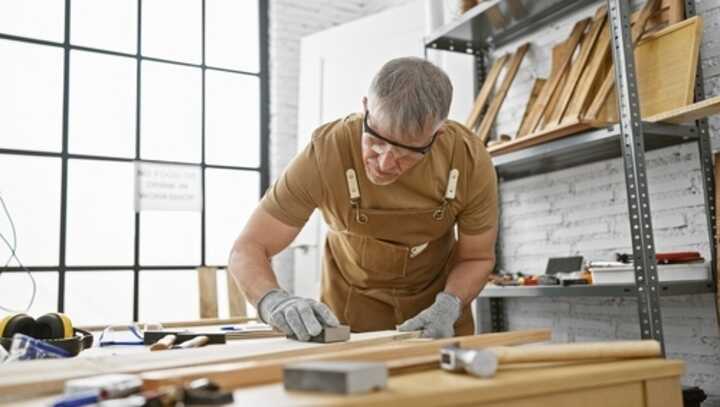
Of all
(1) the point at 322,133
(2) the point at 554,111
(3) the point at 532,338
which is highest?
(2) the point at 554,111

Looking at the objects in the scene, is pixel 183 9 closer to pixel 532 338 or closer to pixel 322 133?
pixel 322 133

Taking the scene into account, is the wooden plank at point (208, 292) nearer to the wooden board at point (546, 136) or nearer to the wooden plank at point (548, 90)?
the wooden board at point (546, 136)

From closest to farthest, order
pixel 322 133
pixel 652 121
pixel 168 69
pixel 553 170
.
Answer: pixel 322 133 → pixel 652 121 → pixel 553 170 → pixel 168 69

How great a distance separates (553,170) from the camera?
9.95 ft

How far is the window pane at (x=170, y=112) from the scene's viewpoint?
13.4 ft

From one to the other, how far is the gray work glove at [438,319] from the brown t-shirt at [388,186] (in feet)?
1.00

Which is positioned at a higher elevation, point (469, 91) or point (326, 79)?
point (326, 79)

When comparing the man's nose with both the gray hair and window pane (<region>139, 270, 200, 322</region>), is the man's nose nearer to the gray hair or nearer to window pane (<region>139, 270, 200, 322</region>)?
the gray hair

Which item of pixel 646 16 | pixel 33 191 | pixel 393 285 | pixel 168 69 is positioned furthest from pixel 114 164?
pixel 646 16

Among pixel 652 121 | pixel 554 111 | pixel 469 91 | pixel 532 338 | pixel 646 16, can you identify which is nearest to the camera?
pixel 532 338

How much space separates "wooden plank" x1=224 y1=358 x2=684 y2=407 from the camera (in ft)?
2.52

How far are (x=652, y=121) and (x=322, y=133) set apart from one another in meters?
1.18

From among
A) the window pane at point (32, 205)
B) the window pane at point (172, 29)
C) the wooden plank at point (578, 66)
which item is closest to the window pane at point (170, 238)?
the window pane at point (32, 205)

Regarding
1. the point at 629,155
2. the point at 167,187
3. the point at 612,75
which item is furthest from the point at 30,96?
the point at 629,155
